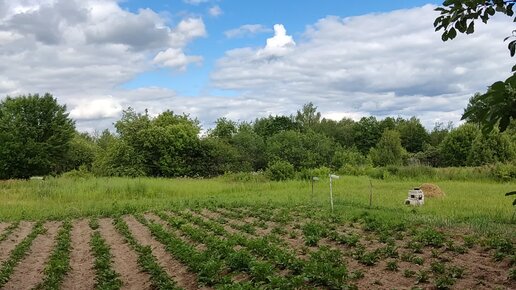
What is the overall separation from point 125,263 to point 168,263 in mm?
1175

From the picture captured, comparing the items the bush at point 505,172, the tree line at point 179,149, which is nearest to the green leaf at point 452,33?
the bush at point 505,172

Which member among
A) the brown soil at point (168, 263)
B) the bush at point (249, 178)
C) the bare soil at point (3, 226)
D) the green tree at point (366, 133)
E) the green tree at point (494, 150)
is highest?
the green tree at point (366, 133)

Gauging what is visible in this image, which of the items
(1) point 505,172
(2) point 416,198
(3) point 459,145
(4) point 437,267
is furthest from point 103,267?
(3) point 459,145

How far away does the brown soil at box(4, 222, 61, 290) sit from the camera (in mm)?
9664

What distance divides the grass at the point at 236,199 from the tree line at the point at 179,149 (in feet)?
42.6

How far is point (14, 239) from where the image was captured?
1460cm

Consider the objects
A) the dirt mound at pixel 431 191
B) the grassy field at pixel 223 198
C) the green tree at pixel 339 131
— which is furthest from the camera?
the green tree at pixel 339 131

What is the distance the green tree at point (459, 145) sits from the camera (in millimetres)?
50781

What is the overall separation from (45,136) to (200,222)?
44523mm

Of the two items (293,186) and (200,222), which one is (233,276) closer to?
(200,222)

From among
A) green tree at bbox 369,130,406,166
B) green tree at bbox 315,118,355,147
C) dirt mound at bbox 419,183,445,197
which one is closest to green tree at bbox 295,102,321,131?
green tree at bbox 315,118,355,147

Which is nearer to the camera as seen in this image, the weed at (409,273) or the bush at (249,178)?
the weed at (409,273)

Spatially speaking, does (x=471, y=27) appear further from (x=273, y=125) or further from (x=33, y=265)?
(x=273, y=125)

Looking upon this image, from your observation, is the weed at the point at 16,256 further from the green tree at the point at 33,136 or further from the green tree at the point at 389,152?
the green tree at the point at 389,152
